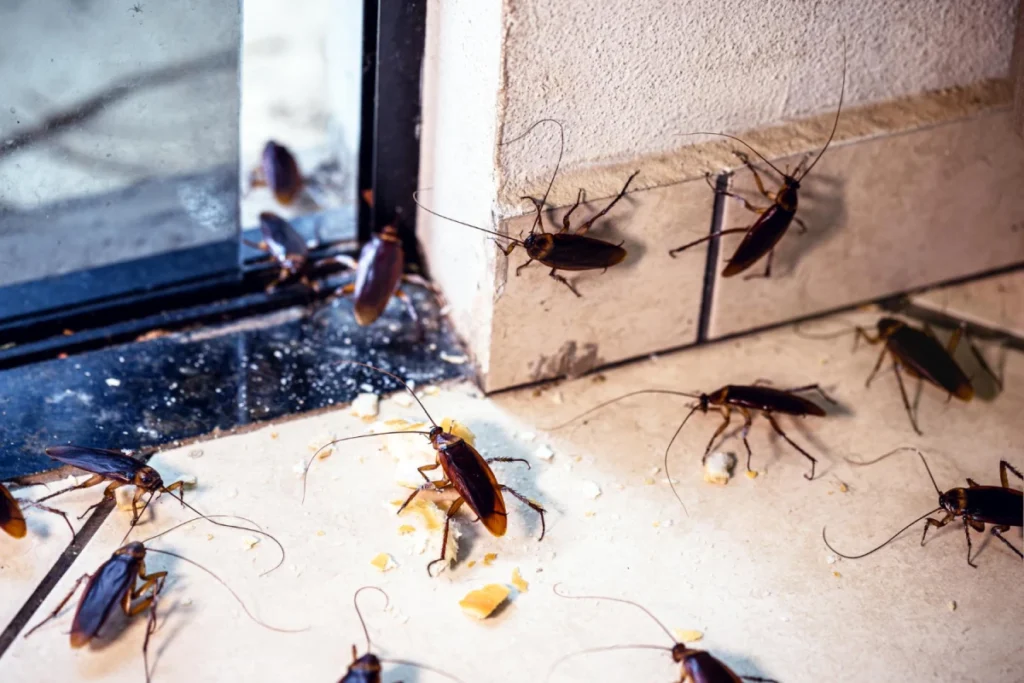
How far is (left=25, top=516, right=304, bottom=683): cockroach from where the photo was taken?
1.94 metres

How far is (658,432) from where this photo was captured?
101 inches

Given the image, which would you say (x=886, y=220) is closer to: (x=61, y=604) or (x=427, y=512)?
(x=427, y=512)

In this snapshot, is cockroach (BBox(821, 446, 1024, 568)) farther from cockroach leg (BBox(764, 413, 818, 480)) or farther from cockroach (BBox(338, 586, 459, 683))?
cockroach (BBox(338, 586, 459, 683))

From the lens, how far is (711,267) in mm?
2699

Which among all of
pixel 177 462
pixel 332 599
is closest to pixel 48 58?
pixel 177 462

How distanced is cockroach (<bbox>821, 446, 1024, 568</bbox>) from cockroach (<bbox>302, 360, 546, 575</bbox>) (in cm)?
71

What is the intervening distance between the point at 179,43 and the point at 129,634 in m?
1.31

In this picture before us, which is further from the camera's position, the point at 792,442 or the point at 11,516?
the point at 792,442

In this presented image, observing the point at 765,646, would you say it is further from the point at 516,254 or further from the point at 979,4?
the point at 979,4

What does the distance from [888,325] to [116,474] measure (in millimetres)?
1948

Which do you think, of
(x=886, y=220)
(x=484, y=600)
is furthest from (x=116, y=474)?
(x=886, y=220)

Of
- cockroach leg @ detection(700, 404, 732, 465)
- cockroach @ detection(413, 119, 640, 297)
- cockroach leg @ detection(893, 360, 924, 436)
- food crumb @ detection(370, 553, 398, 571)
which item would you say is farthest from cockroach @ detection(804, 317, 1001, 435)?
food crumb @ detection(370, 553, 398, 571)

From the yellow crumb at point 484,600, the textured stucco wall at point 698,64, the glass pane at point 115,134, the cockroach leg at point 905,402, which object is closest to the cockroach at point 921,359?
the cockroach leg at point 905,402

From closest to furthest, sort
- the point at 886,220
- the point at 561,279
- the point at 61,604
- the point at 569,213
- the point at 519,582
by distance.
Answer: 1. the point at 61,604
2. the point at 519,582
3. the point at 569,213
4. the point at 561,279
5. the point at 886,220
